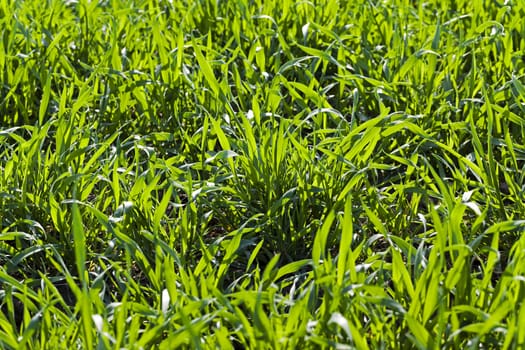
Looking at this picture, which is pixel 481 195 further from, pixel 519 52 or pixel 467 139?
pixel 519 52

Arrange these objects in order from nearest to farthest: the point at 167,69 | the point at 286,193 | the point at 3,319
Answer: the point at 3,319
the point at 286,193
the point at 167,69

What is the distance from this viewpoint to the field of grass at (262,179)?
72.4 inches

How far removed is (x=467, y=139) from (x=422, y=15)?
2.50ft

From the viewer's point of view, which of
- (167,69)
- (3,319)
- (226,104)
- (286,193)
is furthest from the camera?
(167,69)

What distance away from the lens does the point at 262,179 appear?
7.70 ft

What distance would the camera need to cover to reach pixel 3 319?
6.32 ft

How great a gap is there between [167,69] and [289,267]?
1.06 meters

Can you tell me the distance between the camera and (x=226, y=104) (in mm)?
2586

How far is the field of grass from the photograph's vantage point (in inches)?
72.4

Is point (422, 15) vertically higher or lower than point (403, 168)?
higher

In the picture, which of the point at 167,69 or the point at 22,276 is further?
the point at 167,69

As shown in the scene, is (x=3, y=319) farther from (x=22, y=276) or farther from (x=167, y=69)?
(x=167, y=69)

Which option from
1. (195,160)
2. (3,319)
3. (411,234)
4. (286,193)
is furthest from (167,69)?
(3,319)

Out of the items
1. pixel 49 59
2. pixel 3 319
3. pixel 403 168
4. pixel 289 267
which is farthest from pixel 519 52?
pixel 3 319
